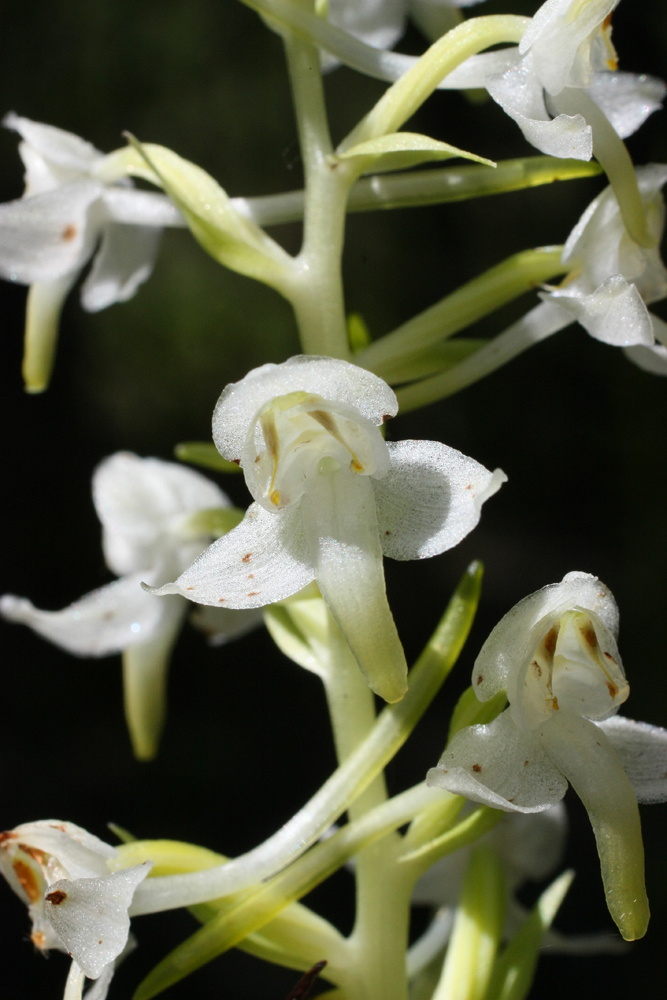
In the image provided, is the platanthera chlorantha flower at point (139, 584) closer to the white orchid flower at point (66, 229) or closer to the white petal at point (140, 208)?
the white orchid flower at point (66, 229)

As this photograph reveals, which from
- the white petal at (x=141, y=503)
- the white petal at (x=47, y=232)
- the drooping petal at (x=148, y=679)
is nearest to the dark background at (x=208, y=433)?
the drooping petal at (x=148, y=679)

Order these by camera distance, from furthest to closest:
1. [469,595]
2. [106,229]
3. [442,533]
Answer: [106,229]
[469,595]
[442,533]

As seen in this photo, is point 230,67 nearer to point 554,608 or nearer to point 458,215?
point 458,215

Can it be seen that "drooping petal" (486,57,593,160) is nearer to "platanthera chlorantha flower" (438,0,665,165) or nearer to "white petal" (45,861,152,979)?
"platanthera chlorantha flower" (438,0,665,165)

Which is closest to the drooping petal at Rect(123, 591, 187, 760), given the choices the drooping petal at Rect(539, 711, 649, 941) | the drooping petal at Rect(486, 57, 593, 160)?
the drooping petal at Rect(539, 711, 649, 941)

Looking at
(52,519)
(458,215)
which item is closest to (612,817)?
(52,519)

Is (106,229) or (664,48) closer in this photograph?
(106,229)
